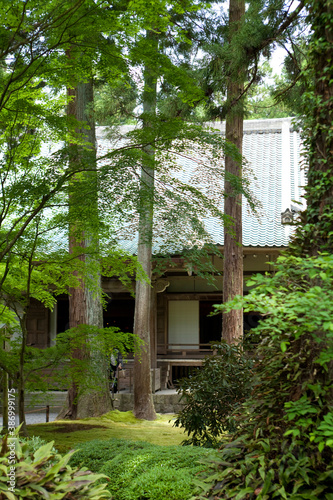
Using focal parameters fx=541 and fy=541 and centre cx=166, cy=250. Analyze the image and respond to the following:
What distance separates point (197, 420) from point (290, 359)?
2722 mm

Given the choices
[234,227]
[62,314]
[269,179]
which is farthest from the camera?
[62,314]

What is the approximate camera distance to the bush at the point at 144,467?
443cm

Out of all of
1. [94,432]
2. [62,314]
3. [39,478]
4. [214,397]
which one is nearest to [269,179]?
[62,314]

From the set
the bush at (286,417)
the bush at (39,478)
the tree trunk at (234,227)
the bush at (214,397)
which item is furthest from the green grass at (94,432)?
the bush at (286,417)

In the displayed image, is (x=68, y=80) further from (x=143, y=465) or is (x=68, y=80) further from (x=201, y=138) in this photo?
(x=143, y=465)

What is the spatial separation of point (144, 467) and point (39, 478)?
142 cm

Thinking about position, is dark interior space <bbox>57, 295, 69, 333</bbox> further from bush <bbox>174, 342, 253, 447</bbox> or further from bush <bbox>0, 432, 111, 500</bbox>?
bush <bbox>0, 432, 111, 500</bbox>

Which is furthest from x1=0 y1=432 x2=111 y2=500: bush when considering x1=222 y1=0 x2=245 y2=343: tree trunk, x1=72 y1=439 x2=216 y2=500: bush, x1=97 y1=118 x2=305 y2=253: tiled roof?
x1=97 y1=118 x2=305 y2=253: tiled roof

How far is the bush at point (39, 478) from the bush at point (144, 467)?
2.05ft

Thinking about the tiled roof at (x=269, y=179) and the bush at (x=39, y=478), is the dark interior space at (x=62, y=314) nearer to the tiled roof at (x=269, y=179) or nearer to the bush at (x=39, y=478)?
the tiled roof at (x=269, y=179)

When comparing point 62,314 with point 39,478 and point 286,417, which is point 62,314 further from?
point 286,417

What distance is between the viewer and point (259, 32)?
8.46 metres

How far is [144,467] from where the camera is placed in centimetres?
486

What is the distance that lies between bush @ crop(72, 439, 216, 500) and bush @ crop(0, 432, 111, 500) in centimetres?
62
